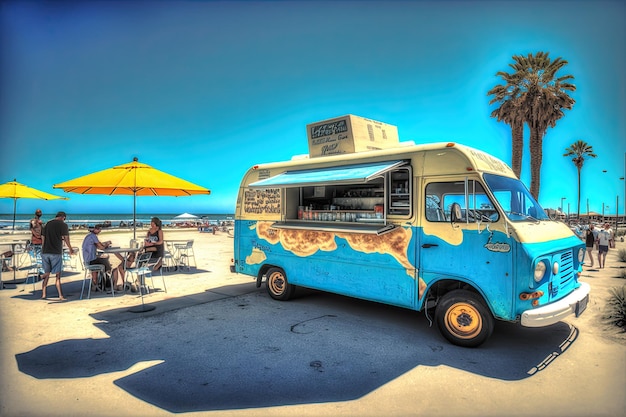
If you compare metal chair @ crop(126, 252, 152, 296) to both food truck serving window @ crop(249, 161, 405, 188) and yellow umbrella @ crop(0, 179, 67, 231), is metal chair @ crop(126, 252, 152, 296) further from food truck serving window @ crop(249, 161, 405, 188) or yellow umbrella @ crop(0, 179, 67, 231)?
yellow umbrella @ crop(0, 179, 67, 231)

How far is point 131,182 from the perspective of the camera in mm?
8664

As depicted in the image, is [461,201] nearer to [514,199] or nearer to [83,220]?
[514,199]

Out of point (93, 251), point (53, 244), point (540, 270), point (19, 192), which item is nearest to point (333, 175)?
point (540, 270)

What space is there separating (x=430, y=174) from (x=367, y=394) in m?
3.07

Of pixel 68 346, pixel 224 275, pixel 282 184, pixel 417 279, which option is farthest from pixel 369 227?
pixel 224 275

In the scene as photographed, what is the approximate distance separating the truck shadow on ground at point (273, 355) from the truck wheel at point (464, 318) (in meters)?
0.17

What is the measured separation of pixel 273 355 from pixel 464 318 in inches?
101

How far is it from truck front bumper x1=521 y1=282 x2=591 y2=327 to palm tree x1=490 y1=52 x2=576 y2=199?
18.9m

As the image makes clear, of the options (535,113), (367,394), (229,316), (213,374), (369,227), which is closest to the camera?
(367,394)

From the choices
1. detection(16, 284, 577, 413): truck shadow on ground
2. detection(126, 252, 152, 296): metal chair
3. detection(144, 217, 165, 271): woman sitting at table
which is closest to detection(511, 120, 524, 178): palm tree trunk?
detection(16, 284, 577, 413): truck shadow on ground

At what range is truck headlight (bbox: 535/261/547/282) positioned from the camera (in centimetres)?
456

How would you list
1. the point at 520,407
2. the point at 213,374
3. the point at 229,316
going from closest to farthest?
the point at 520,407 → the point at 213,374 → the point at 229,316

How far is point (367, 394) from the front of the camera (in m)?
3.72

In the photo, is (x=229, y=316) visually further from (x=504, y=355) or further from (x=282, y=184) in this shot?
(x=504, y=355)
